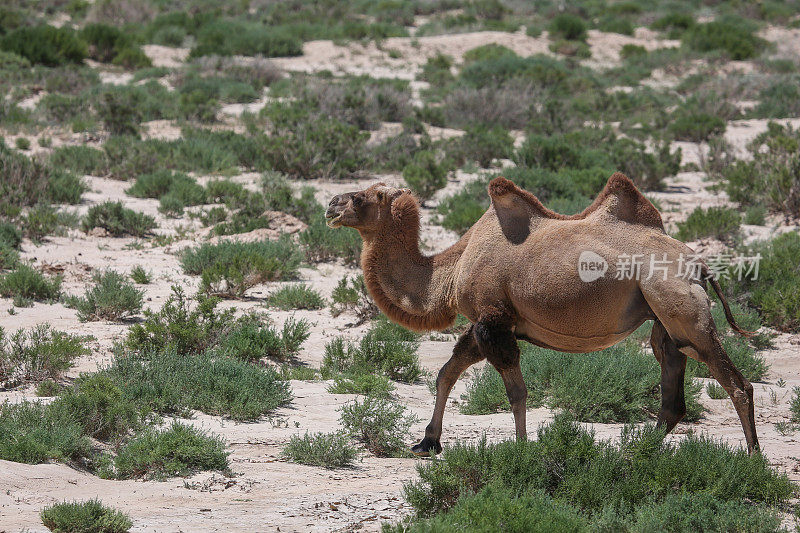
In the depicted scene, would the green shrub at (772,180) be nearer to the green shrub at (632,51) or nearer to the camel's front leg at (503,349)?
the camel's front leg at (503,349)

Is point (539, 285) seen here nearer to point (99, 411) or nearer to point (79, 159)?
point (99, 411)

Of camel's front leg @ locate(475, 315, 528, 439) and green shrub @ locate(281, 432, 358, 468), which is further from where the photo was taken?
green shrub @ locate(281, 432, 358, 468)

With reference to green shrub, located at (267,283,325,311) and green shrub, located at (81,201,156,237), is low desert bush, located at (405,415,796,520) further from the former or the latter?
green shrub, located at (81,201,156,237)

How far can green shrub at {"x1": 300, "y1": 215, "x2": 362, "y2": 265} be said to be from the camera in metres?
13.5

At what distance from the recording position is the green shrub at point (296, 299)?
1173cm

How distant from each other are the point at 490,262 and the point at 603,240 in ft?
2.72

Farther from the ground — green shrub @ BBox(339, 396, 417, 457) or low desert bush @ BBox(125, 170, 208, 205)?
→ low desert bush @ BBox(125, 170, 208, 205)

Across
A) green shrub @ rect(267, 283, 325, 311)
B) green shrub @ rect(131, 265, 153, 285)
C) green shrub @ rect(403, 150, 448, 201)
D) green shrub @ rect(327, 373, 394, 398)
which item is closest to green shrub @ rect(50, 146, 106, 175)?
green shrub @ rect(403, 150, 448, 201)

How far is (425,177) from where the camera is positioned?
55.9 feet

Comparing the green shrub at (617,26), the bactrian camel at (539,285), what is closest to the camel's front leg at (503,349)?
the bactrian camel at (539,285)

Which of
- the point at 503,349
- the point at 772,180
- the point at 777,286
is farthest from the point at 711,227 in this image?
the point at 503,349

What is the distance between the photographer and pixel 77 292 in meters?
11.6

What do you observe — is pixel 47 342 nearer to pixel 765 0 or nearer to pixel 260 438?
pixel 260 438

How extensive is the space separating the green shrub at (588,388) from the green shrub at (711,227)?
18.1 feet
